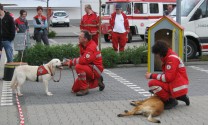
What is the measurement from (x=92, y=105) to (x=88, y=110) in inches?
18.4

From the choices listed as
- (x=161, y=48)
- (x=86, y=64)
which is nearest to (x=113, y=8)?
(x=86, y=64)

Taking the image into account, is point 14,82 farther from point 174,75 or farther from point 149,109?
point 174,75

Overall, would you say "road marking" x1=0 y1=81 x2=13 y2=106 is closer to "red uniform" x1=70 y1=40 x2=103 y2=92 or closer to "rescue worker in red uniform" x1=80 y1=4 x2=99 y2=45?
"red uniform" x1=70 y1=40 x2=103 y2=92

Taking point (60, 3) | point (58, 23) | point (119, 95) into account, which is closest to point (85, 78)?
point (119, 95)

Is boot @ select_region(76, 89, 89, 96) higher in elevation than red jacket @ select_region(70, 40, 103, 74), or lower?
lower

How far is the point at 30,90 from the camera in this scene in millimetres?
11516

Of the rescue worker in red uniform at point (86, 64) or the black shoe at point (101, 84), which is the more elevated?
the rescue worker in red uniform at point (86, 64)

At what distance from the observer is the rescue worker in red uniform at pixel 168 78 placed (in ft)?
29.2

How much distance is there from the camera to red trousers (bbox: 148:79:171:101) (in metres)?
8.98

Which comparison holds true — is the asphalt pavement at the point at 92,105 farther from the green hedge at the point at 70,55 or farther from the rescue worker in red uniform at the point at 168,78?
the green hedge at the point at 70,55

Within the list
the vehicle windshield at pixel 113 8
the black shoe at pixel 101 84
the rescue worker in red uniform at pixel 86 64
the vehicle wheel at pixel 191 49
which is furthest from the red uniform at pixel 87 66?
the vehicle windshield at pixel 113 8

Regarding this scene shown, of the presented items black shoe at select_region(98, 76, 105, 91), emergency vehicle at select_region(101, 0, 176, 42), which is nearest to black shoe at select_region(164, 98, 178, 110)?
black shoe at select_region(98, 76, 105, 91)

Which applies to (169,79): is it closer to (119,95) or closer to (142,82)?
(119,95)

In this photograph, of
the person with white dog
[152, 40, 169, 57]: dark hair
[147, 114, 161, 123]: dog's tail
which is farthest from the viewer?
the person with white dog
